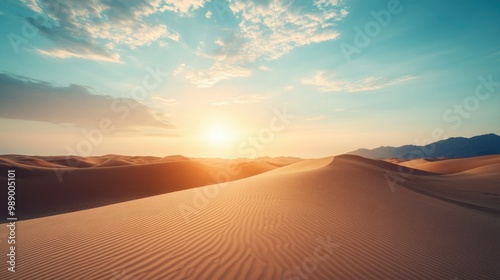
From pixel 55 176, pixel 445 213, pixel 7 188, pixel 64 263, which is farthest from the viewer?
pixel 55 176

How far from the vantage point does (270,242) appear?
5.33m

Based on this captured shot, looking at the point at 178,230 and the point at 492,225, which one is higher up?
the point at 178,230

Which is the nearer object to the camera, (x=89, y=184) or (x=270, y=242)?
(x=270, y=242)

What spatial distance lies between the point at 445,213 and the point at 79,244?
1256cm

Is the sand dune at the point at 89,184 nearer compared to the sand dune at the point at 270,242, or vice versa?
the sand dune at the point at 270,242

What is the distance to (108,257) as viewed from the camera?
4.75 metres

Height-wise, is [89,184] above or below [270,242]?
above

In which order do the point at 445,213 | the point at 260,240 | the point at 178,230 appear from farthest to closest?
the point at 445,213
the point at 178,230
the point at 260,240

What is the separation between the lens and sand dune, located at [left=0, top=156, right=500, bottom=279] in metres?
4.31

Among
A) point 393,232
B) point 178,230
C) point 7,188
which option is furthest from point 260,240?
point 7,188

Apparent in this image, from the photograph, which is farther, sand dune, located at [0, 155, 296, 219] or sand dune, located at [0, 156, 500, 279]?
sand dune, located at [0, 155, 296, 219]

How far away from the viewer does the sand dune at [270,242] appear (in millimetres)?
4309

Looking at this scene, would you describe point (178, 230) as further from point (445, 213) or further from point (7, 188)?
point (7, 188)

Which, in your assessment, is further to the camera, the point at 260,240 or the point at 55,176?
the point at 55,176
